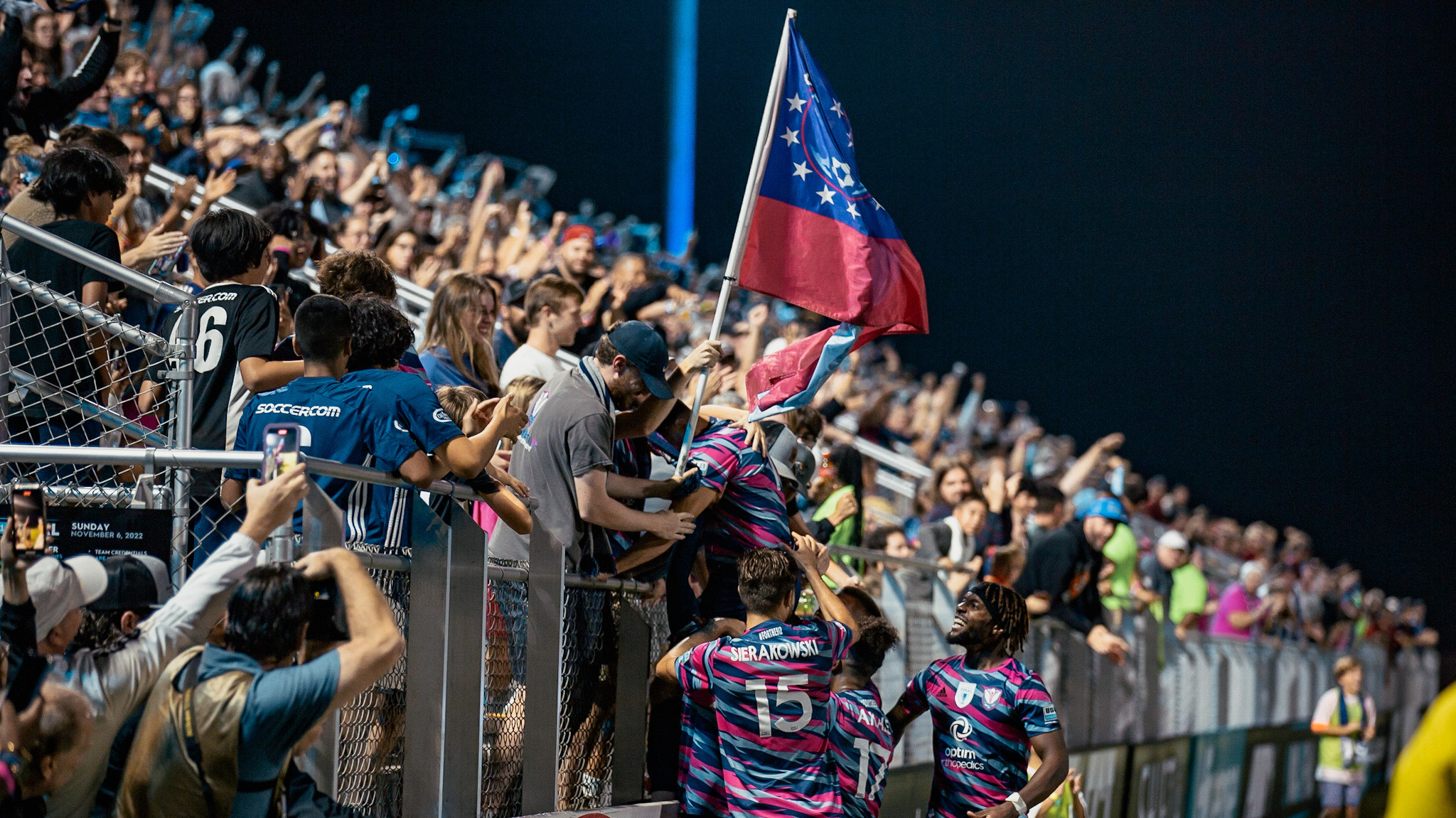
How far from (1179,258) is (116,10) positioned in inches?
897

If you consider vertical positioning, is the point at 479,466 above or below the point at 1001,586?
above

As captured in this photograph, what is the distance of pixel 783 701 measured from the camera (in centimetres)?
514

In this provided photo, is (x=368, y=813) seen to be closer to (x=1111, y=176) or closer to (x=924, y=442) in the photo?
(x=924, y=442)

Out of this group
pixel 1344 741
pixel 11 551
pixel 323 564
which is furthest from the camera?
pixel 1344 741

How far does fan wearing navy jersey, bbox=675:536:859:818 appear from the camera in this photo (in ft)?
16.8

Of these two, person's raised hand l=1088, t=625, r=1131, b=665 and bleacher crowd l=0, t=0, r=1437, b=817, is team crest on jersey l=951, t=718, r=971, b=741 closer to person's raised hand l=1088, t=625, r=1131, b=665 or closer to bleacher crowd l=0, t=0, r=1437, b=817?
bleacher crowd l=0, t=0, r=1437, b=817

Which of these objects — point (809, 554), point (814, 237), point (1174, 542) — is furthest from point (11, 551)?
point (1174, 542)

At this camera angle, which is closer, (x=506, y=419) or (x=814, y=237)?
(x=506, y=419)

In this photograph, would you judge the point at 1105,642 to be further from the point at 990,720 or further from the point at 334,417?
the point at 334,417

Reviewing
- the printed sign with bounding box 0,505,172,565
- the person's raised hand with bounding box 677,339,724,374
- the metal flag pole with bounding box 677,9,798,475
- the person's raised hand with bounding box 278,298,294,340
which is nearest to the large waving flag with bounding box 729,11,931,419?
the metal flag pole with bounding box 677,9,798,475

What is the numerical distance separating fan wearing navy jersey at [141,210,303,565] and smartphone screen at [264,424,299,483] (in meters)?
1.38

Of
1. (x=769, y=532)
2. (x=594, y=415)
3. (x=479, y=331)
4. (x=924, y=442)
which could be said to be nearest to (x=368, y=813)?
(x=594, y=415)

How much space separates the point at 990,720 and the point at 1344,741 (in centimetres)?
1047

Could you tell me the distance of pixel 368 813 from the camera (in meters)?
4.18
